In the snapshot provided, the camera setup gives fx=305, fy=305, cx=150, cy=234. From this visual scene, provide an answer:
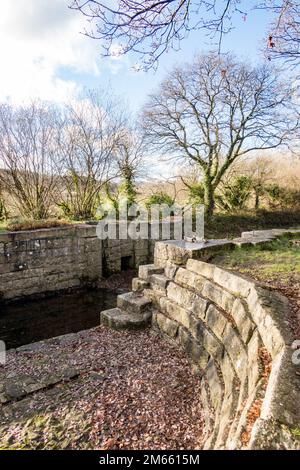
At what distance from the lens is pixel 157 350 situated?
399cm

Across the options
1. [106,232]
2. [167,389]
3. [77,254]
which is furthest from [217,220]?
[167,389]

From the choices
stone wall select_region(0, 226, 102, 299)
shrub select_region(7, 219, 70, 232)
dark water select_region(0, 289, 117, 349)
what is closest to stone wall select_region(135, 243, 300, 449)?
dark water select_region(0, 289, 117, 349)

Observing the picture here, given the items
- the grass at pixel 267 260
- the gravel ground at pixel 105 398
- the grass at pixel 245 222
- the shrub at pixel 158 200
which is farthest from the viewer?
the shrub at pixel 158 200

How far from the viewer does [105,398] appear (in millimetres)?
2984

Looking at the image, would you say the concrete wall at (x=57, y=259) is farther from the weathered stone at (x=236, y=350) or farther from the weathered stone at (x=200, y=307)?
the weathered stone at (x=236, y=350)

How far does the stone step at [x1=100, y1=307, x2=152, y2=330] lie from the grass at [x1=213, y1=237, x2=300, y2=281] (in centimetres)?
138

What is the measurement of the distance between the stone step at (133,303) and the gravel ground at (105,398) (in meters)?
0.56

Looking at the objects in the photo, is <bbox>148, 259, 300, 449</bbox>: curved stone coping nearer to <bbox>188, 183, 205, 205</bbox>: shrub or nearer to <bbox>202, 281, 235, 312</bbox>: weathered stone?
<bbox>202, 281, 235, 312</bbox>: weathered stone

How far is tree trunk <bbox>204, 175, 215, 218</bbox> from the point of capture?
493 inches

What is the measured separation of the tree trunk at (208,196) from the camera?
41.1 ft

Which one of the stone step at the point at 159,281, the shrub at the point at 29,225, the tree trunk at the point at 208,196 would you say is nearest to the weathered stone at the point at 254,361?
the stone step at the point at 159,281

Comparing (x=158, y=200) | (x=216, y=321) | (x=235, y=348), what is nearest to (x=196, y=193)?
(x=158, y=200)

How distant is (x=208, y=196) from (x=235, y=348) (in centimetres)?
1029
